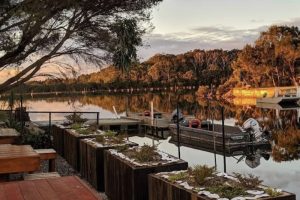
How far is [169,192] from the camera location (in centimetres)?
494

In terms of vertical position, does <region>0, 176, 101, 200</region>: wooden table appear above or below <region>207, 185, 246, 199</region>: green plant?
above

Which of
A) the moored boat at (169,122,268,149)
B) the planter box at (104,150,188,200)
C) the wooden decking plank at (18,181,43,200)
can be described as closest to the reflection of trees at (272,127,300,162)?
the moored boat at (169,122,268,149)

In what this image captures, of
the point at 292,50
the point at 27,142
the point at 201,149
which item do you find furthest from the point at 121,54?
the point at 292,50

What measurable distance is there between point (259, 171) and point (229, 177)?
41.6 ft

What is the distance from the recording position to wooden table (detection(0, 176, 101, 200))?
384cm

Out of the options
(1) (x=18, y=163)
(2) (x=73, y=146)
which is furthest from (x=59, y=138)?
(1) (x=18, y=163)

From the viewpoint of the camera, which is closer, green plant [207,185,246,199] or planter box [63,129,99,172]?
green plant [207,185,246,199]

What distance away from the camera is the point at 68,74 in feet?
39.1

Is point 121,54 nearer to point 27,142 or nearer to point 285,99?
point 27,142

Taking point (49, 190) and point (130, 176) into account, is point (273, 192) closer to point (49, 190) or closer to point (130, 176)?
point (49, 190)

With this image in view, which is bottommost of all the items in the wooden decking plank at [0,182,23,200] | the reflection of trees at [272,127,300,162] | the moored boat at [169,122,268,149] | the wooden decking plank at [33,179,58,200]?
the reflection of trees at [272,127,300,162]

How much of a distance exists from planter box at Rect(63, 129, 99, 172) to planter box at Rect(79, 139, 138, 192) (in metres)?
0.69

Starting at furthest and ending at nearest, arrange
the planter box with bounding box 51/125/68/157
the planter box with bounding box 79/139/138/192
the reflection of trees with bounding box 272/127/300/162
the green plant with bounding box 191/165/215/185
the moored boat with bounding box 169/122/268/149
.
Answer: the moored boat with bounding box 169/122/268/149
the reflection of trees with bounding box 272/127/300/162
the planter box with bounding box 51/125/68/157
the planter box with bounding box 79/139/138/192
the green plant with bounding box 191/165/215/185

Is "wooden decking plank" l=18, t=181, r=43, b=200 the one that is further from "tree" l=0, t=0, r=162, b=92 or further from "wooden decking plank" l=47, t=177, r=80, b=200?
"tree" l=0, t=0, r=162, b=92
